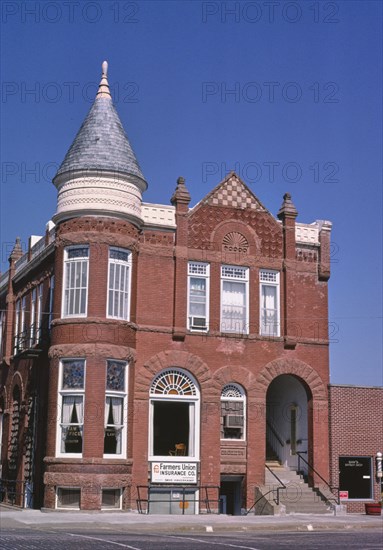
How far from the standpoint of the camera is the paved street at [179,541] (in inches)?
739

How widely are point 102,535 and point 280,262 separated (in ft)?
49.4

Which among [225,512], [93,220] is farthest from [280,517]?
[93,220]

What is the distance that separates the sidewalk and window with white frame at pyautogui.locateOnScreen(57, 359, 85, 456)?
2.29 meters

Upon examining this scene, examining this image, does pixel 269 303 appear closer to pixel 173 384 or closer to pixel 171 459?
pixel 173 384

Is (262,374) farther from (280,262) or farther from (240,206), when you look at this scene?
(240,206)

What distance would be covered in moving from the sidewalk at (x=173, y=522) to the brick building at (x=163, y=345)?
1.43 m

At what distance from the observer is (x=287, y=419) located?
3541 centimetres

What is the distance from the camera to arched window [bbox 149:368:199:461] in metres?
31.7

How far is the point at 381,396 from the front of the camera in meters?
34.1

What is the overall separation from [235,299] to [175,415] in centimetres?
501

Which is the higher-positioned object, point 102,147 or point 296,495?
point 102,147

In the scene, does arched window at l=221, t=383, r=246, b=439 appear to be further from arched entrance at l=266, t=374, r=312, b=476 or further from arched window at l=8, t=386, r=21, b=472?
arched window at l=8, t=386, r=21, b=472

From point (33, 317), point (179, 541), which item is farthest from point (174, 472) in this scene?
point (179, 541)

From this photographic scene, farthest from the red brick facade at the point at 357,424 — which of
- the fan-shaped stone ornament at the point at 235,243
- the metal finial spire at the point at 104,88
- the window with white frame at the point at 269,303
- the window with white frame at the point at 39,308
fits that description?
the metal finial spire at the point at 104,88
